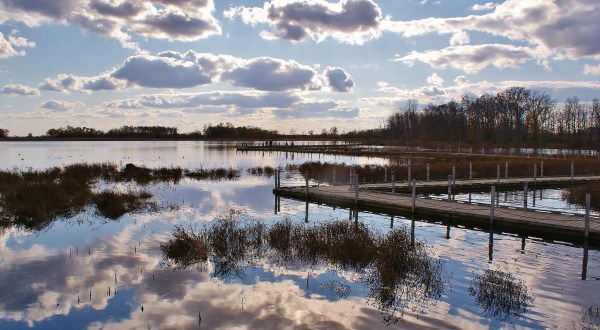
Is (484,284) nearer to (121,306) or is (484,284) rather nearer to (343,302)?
(343,302)

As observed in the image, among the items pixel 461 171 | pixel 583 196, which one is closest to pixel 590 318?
pixel 583 196

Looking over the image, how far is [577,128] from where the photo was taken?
11956 centimetres

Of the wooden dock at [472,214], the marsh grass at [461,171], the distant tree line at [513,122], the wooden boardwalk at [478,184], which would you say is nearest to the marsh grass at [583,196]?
the wooden boardwalk at [478,184]

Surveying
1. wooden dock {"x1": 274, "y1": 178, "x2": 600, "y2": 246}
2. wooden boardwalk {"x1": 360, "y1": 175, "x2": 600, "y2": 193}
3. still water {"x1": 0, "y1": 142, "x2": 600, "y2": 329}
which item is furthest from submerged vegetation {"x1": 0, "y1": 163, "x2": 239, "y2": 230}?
wooden boardwalk {"x1": 360, "y1": 175, "x2": 600, "y2": 193}

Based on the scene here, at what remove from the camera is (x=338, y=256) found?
1570 cm

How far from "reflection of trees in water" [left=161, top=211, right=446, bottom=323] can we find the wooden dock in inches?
202

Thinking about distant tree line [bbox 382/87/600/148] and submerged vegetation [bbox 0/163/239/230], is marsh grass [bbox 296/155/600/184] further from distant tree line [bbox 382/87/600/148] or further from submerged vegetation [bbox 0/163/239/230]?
distant tree line [bbox 382/87/600/148]

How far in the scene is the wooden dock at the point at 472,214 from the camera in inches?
739

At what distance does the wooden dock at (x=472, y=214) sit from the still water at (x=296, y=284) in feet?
2.58

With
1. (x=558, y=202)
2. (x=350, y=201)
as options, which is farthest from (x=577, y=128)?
(x=350, y=201)

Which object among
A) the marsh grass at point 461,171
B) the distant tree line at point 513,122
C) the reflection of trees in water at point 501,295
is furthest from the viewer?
the distant tree line at point 513,122

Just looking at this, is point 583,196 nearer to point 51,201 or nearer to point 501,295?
point 501,295

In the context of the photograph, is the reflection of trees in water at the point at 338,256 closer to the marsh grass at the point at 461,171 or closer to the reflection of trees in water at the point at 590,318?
the reflection of trees in water at the point at 590,318

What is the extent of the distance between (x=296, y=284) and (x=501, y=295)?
5.37m
